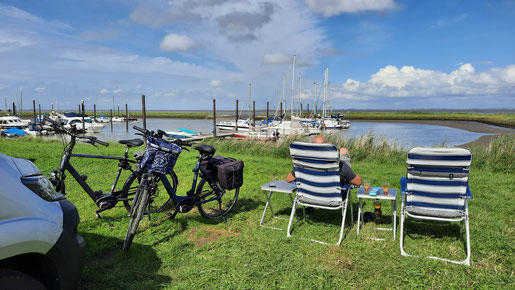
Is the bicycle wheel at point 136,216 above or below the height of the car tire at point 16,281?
below

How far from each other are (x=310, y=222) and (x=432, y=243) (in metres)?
1.68

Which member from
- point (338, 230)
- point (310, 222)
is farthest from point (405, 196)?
point (310, 222)

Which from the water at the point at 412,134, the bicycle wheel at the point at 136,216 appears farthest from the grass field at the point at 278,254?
the water at the point at 412,134

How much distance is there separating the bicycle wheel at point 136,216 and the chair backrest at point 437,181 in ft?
10.7

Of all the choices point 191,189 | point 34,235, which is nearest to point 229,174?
point 191,189

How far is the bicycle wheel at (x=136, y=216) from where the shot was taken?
13.0ft

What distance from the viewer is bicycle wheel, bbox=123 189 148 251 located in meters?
3.97

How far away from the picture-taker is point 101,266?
363 centimetres

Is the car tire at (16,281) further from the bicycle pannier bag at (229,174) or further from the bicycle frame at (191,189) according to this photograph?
the bicycle pannier bag at (229,174)

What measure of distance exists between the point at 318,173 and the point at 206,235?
5.73 feet

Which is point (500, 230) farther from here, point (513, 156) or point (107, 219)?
point (513, 156)

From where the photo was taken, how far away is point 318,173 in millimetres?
4590

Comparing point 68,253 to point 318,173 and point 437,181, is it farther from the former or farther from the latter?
point 437,181

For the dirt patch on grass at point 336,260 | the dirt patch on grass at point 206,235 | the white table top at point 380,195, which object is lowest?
the dirt patch on grass at point 336,260
